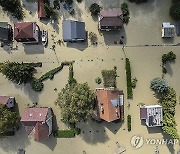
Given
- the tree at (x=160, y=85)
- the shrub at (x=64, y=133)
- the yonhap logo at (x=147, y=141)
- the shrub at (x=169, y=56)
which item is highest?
the shrub at (x=169, y=56)

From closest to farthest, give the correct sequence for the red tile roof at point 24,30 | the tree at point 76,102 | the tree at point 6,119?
the tree at point 76,102 → the tree at point 6,119 → the red tile roof at point 24,30

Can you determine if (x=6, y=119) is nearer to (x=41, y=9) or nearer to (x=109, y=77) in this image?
(x=109, y=77)

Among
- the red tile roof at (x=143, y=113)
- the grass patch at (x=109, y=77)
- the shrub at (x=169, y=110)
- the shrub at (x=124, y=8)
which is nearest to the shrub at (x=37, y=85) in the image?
the grass patch at (x=109, y=77)

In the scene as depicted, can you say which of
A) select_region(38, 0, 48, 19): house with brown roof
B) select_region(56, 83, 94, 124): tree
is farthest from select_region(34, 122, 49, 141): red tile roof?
select_region(38, 0, 48, 19): house with brown roof

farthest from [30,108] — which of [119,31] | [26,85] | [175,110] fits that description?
[175,110]

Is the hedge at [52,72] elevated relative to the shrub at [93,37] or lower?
lower

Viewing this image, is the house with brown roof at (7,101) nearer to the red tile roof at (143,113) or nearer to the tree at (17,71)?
the tree at (17,71)
